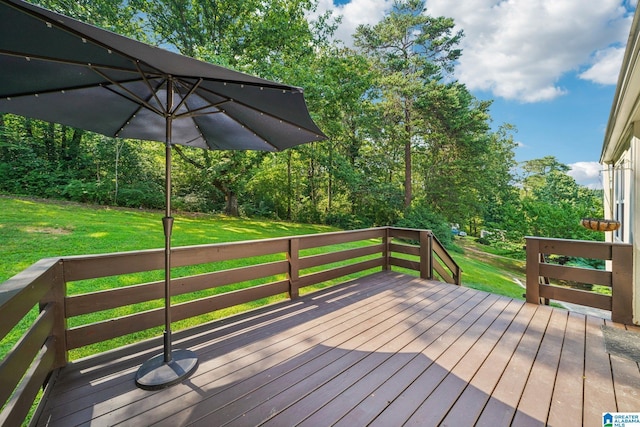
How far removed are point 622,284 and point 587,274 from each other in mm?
276

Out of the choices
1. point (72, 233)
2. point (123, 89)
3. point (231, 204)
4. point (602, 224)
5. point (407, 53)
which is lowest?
point (72, 233)

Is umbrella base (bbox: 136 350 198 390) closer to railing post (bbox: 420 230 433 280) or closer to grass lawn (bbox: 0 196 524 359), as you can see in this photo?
grass lawn (bbox: 0 196 524 359)

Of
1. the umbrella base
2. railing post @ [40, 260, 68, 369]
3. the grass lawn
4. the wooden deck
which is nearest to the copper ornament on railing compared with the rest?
the wooden deck

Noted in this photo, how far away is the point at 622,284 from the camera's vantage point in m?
2.98

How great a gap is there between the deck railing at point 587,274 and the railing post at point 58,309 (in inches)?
186

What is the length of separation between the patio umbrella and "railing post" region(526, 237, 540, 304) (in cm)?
300

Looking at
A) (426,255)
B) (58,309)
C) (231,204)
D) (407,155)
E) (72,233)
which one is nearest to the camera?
(58,309)

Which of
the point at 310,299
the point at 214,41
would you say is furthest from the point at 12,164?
the point at 310,299

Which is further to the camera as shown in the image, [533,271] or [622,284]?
[533,271]

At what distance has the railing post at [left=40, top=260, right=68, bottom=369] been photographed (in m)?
1.99

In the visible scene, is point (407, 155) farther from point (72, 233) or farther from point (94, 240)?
point (72, 233)

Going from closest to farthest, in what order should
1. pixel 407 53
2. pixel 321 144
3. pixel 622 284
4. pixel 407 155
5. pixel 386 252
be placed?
pixel 622 284
pixel 386 252
pixel 321 144
pixel 407 53
pixel 407 155

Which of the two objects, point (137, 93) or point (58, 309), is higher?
point (137, 93)

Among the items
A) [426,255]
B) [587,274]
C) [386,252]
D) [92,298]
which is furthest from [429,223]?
[92,298]
